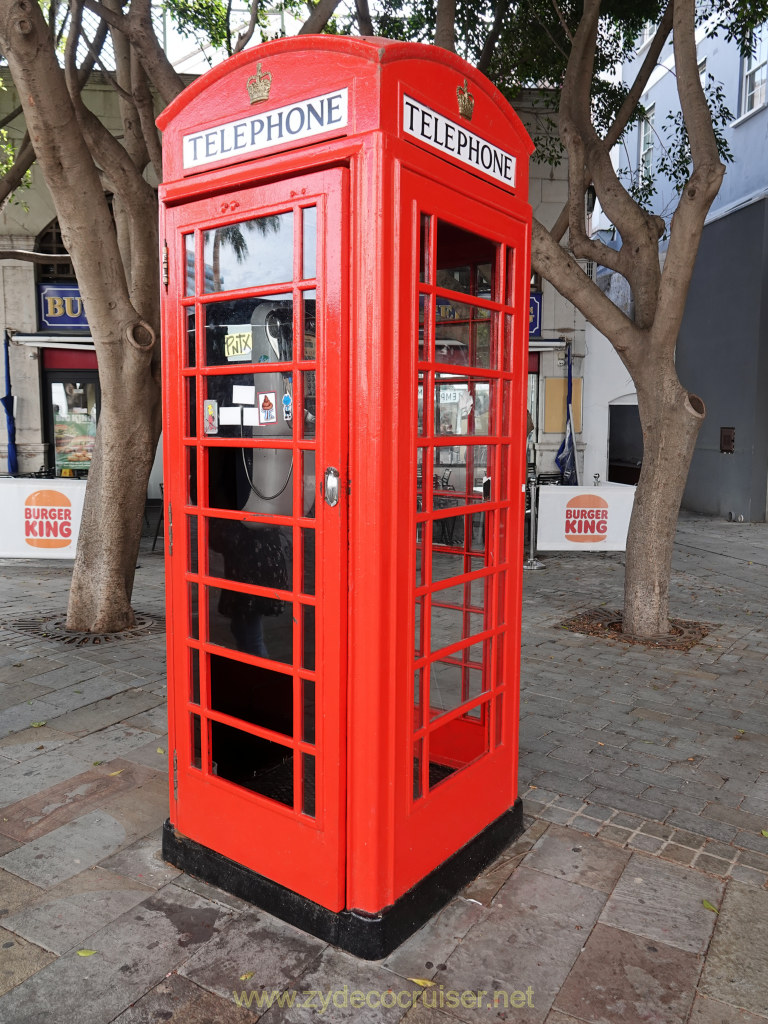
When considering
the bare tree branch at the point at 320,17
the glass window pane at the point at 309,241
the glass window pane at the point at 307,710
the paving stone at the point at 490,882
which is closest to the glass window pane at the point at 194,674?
the glass window pane at the point at 307,710

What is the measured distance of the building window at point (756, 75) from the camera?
15.2m

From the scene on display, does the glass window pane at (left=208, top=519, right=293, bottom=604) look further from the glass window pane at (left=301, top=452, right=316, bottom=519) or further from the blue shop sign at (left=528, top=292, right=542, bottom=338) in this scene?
the blue shop sign at (left=528, top=292, right=542, bottom=338)

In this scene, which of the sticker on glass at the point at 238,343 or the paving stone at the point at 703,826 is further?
the paving stone at the point at 703,826

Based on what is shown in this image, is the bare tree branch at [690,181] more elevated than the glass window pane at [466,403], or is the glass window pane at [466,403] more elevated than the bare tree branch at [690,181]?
the bare tree branch at [690,181]

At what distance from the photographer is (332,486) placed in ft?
8.83

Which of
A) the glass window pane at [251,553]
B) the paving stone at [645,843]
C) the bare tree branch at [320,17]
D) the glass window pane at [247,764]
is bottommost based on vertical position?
the paving stone at [645,843]

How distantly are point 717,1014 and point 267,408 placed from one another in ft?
8.42

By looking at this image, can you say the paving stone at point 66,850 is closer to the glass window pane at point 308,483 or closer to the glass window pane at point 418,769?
the glass window pane at point 418,769

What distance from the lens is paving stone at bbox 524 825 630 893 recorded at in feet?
10.9

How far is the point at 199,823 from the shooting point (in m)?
3.28

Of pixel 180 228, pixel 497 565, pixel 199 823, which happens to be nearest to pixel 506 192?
pixel 180 228

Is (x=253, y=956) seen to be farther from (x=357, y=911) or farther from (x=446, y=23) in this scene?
(x=446, y=23)

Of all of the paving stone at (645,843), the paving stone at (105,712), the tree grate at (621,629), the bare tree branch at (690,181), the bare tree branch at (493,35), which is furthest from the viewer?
the bare tree branch at (493,35)

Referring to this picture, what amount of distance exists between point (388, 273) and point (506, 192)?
92 cm
